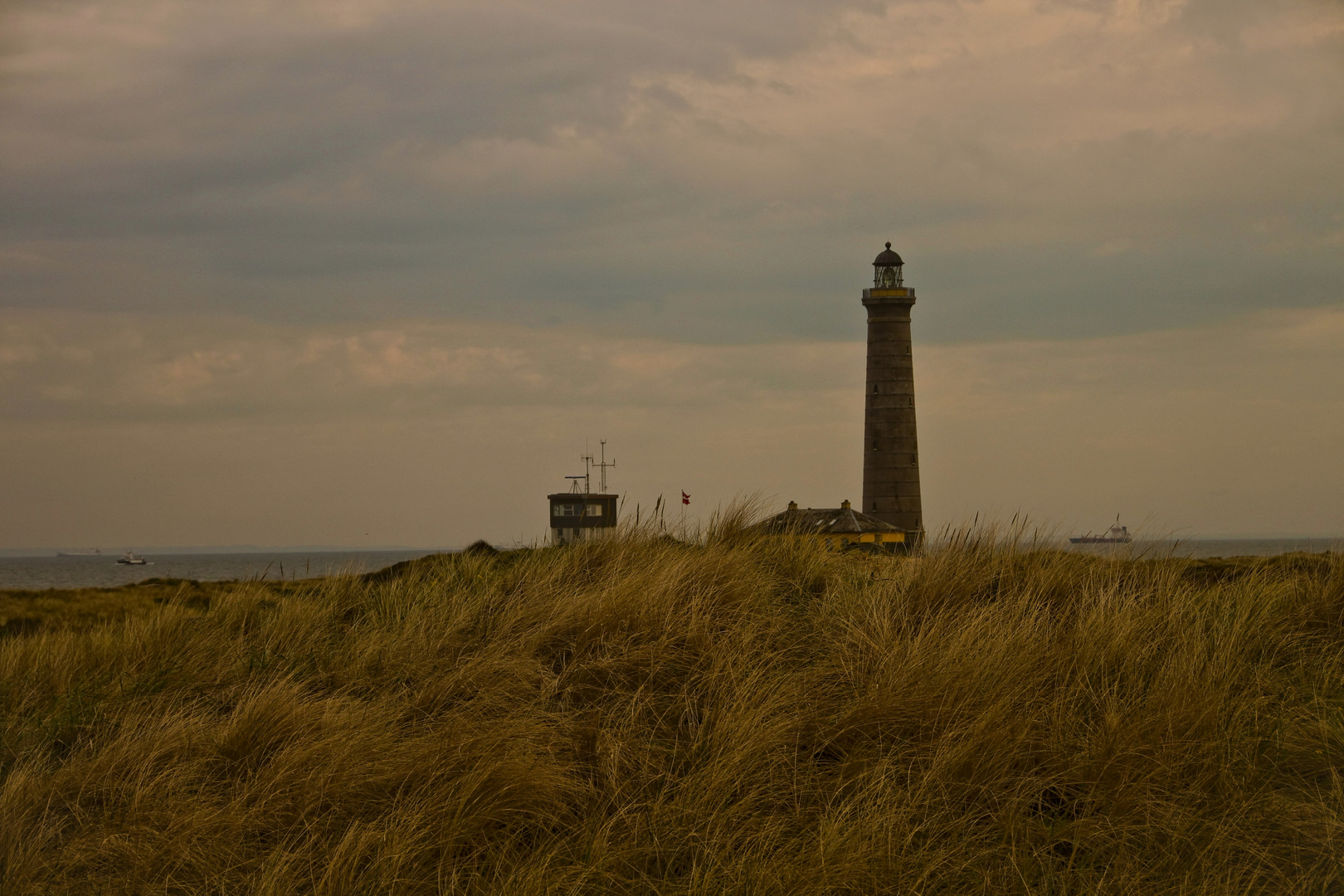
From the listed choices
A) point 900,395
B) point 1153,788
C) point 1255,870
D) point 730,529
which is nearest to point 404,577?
point 730,529

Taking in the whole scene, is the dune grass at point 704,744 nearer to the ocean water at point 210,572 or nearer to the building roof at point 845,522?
the ocean water at point 210,572

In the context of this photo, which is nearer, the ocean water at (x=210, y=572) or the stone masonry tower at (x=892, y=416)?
the ocean water at (x=210, y=572)

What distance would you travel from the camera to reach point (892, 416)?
36.5 metres

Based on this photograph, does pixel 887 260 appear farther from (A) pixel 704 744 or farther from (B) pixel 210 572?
(B) pixel 210 572

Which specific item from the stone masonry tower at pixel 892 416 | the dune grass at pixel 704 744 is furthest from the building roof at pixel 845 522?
the dune grass at pixel 704 744

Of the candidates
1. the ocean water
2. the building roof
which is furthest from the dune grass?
the building roof

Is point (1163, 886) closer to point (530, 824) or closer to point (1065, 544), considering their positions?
point (530, 824)

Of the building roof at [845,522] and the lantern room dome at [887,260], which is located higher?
the lantern room dome at [887,260]

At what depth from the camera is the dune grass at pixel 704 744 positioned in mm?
4387

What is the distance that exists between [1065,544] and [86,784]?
7083 mm

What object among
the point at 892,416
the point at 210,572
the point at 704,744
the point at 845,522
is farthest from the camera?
the point at 210,572

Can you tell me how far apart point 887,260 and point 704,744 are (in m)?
34.3

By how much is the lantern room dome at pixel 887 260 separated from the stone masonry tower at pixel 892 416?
1116 mm

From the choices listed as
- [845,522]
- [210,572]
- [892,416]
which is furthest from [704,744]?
[210,572]
